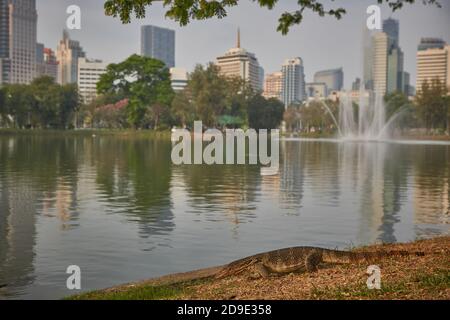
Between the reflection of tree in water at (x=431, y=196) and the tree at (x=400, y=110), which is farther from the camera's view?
the tree at (x=400, y=110)

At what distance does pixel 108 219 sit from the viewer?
1778 cm

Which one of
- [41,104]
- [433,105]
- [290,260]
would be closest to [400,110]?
[433,105]

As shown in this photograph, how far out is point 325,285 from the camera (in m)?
8.78

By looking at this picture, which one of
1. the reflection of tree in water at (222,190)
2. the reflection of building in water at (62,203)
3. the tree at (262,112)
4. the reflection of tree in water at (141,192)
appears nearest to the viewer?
the reflection of tree in water at (141,192)

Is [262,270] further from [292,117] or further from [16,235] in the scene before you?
[292,117]

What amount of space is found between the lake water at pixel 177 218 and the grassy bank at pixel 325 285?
175 cm

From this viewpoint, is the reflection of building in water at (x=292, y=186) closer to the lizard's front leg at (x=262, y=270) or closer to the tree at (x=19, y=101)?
the lizard's front leg at (x=262, y=270)

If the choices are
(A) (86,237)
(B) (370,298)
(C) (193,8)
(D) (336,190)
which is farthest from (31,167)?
(B) (370,298)

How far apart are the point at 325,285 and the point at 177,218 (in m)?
9.68

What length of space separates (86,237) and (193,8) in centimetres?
652

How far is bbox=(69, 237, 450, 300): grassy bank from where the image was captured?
27.0 ft

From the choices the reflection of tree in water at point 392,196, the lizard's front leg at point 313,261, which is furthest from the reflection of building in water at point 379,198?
the lizard's front leg at point 313,261

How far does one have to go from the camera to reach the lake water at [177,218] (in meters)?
12.6

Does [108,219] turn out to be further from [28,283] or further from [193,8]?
[193,8]
